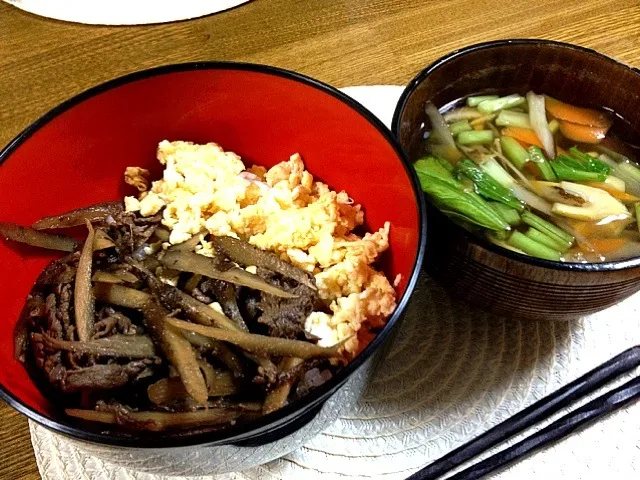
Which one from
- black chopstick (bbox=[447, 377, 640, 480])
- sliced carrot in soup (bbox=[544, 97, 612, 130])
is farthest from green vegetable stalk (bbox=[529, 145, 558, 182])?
black chopstick (bbox=[447, 377, 640, 480])

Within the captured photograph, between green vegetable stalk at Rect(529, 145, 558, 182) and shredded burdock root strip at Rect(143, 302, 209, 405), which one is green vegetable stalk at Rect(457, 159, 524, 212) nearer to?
green vegetable stalk at Rect(529, 145, 558, 182)

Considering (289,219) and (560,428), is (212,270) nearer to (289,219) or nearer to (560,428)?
(289,219)

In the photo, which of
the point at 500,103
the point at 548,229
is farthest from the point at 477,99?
the point at 548,229

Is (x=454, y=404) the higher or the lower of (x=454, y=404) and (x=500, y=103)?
the lower

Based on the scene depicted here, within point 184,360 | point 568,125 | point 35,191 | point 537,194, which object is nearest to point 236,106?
point 35,191

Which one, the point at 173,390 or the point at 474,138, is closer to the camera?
the point at 173,390

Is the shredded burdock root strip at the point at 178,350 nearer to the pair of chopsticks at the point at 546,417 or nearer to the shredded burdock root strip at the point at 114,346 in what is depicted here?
the shredded burdock root strip at the point at 114,346
